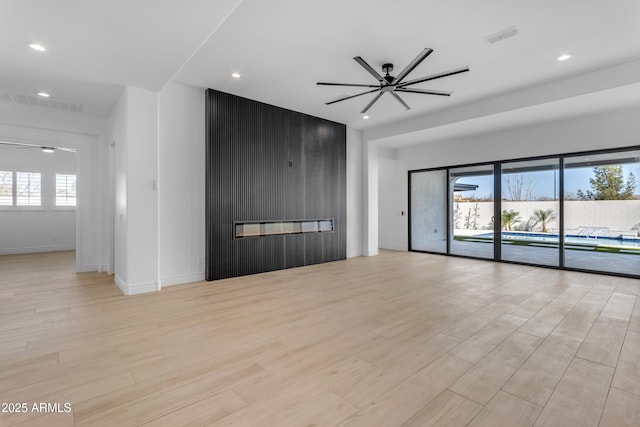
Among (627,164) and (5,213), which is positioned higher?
(627,164)

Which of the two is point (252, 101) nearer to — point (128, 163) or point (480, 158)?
point (128, 163)

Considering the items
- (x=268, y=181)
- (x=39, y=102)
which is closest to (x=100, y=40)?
(x=39, y=102)

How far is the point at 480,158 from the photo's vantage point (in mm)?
6918

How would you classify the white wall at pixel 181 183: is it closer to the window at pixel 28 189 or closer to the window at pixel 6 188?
the window at pixel 28 189

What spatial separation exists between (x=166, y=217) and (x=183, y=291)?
119 centimetres

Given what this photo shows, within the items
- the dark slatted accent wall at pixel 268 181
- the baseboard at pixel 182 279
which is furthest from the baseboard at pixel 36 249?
the dark slatted accent wall at pixel 268 181

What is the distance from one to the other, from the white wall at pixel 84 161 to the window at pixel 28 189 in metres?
3.56

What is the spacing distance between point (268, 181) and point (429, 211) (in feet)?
15.3

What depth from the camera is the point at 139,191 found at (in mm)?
4262

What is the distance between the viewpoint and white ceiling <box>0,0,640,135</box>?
2729 millimetres

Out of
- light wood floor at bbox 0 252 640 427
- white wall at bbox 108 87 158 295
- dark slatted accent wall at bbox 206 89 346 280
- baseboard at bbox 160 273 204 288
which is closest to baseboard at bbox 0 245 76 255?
light wood floor at bbox 0 252 640 427

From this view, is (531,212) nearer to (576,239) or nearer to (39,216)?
(576,239)

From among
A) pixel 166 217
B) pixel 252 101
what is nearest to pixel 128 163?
pixel 166 217

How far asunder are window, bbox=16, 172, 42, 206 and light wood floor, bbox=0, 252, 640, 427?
4600 millimetres
